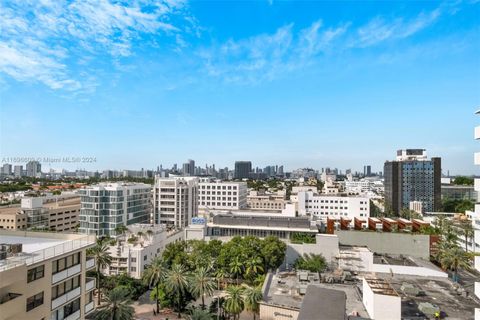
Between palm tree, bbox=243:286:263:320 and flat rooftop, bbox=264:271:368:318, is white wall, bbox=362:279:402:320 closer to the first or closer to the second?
flat rooftop, bbox=264:271:368:318

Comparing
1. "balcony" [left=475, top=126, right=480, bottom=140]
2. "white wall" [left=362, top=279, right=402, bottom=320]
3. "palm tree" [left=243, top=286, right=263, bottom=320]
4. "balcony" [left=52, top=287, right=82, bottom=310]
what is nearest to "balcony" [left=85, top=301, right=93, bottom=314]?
"balcony" [left=52, top=287, right=82, bottom=310]

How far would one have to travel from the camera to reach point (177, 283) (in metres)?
38.7

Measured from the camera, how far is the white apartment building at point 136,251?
1961 inches

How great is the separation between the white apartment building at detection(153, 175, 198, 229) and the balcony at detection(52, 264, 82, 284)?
65.9 metres

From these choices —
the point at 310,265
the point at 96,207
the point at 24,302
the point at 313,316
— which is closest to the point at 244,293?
the point at 313,316

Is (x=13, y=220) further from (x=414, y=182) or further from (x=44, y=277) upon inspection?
(x=414, y=182)

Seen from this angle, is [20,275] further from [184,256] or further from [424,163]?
[424,163]

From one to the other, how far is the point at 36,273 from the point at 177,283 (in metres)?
21.2

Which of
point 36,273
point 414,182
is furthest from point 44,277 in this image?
point 414,182

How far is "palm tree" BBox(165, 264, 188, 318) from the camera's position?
38625mm

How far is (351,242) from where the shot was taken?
204 ft

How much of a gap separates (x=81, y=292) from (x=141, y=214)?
67.9 m

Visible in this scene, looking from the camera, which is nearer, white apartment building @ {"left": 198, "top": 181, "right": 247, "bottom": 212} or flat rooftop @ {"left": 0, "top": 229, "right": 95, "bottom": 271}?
flat rooftop @ {"left": 0, "top": 229, "right": 95, "bottom": 271}

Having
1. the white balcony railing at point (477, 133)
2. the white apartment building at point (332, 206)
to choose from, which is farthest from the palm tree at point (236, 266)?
the white apartment building at point (332, 206)
